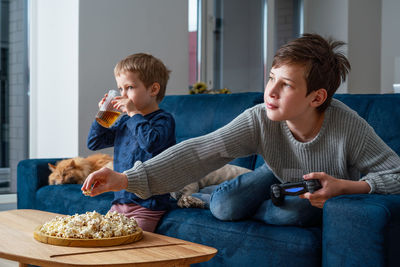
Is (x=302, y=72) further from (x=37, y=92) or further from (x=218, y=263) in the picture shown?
(x=37, y=92)

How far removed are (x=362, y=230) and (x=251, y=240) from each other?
403mm

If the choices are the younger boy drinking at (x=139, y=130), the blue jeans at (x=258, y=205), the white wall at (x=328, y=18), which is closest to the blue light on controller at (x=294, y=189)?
the blue jeans at (x=258, y=205)

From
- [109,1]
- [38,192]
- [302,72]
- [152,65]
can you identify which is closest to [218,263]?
[302,72]

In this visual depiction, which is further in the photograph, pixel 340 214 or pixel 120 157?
pixel 120 157

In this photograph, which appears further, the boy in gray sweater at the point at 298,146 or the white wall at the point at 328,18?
the white wall at the point at 328,18

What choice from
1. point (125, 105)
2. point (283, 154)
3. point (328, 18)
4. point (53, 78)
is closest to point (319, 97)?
point (283, 154)

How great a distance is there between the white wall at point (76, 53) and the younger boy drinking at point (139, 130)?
1589 millimetres

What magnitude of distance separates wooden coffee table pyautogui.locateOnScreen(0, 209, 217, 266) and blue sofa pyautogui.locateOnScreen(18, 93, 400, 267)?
35 cm

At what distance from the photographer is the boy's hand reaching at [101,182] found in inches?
46.8

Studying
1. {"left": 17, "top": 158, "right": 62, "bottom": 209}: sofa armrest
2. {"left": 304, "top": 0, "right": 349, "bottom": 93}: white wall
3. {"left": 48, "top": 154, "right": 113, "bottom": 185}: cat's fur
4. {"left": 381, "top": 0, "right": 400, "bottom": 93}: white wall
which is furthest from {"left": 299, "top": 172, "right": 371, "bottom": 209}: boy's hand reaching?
{"left": 381, "top": 0, "right": 400, "bottom": 93}: white wall

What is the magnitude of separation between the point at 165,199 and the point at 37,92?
7.77 ft

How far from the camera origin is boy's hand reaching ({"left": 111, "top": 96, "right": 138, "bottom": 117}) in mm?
1767

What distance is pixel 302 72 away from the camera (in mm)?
1381

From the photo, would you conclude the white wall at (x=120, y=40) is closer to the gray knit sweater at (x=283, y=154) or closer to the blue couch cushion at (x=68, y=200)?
the blue couch cushion at (x=68, y=200)
